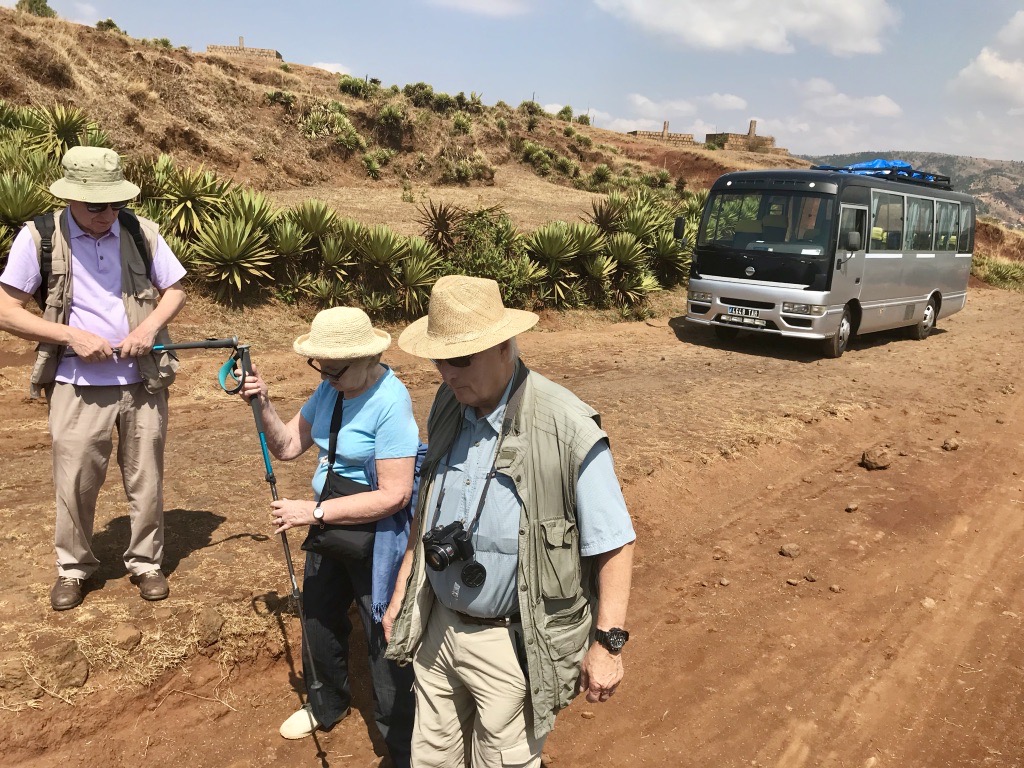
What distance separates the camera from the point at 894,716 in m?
3.87

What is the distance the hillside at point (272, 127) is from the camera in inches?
851

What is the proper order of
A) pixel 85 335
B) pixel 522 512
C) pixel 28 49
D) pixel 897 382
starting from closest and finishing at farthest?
pixel 522 512 → pixel 85 335 → pixel 897 382 → pixel 28 49

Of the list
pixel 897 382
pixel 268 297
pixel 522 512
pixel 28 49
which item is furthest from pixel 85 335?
pixel 28 49

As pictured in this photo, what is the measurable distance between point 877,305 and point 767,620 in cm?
938

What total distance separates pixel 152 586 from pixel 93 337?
1.30 metres

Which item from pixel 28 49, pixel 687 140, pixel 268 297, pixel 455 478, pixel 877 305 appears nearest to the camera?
pixel 455 478

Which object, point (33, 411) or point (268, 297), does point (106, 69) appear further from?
point (33, 411)

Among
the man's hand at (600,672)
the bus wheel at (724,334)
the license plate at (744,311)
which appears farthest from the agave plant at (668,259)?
the man's hand at (600,672)

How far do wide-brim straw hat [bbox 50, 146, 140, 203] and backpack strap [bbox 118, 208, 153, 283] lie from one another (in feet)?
0.74

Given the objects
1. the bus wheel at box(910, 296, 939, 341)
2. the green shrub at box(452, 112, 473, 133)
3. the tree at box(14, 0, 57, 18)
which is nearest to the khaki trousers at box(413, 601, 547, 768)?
the bus wheel at box(910, 296, 939, 341)

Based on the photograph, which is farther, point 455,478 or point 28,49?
point 28,49

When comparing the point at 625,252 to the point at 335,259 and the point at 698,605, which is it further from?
the point at 698,605

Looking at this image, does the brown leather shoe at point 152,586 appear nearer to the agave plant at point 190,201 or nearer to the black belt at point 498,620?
the black belt at point 498,620

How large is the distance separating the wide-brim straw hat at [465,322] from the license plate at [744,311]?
32.7 feet
